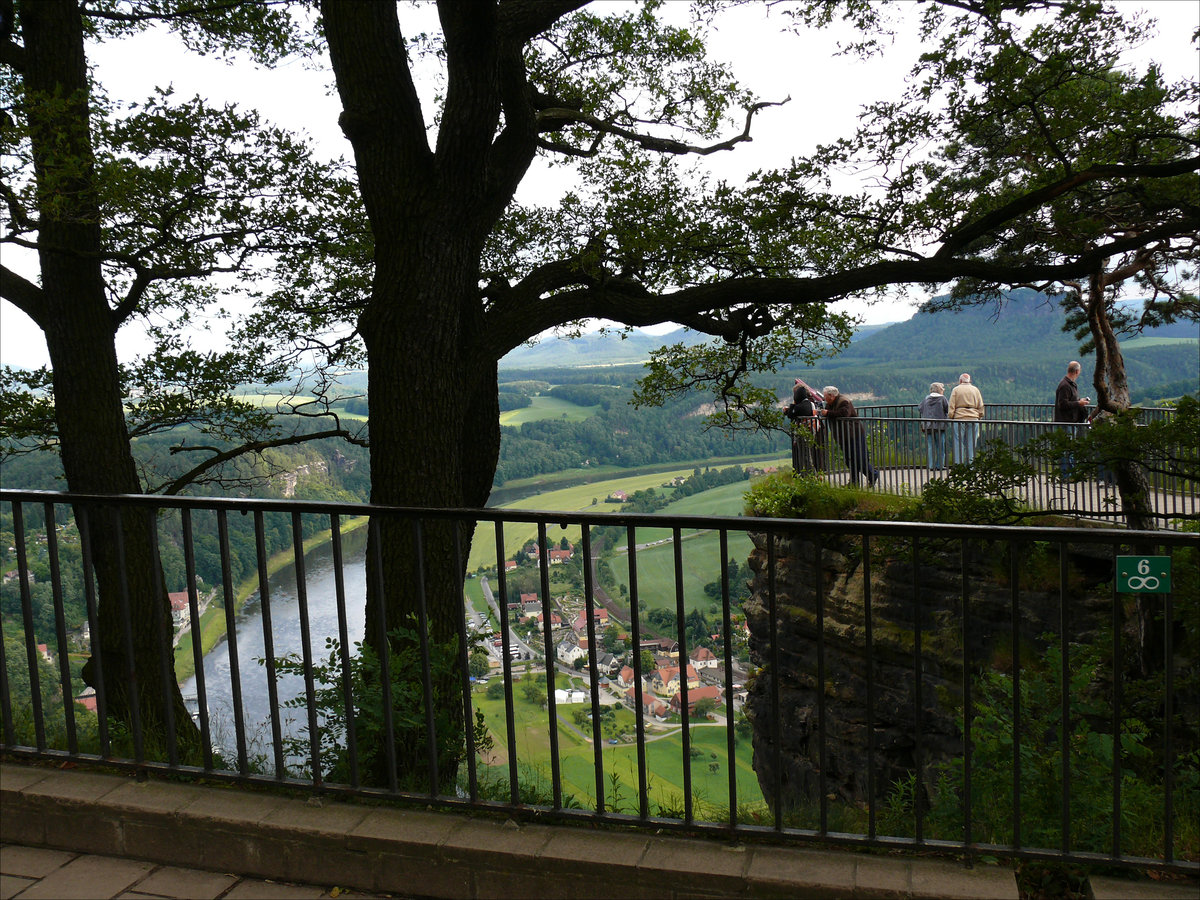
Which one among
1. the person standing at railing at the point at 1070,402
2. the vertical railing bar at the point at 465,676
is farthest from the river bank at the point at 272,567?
the person standing at railing at the point at 1070,402

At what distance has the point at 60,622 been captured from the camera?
3.42m

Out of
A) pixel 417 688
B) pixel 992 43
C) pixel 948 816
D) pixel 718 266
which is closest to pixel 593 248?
pixel 718 266

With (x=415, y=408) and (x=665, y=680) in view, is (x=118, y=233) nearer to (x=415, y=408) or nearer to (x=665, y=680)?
(x=415, y=408)

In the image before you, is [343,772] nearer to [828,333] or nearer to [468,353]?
[468,353]

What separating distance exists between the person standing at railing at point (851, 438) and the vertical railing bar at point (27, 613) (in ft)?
58.6

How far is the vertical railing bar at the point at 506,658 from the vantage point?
2.97 metres

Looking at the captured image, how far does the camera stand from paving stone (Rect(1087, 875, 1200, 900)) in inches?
98.9

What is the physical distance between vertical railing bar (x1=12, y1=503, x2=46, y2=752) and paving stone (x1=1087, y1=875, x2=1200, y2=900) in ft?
11.8

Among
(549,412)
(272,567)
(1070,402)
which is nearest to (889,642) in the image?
(1070,402)

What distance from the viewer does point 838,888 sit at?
2.59m

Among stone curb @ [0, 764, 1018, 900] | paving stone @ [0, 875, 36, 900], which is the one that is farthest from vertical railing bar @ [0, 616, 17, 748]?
paving stone @ [0, 875, 36, 900]

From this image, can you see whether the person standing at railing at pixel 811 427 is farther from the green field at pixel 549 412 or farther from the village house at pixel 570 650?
the green field at pixel 549 412

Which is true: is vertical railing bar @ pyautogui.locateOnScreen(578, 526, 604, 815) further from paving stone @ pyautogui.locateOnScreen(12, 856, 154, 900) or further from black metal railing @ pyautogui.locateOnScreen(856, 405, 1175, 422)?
black metal railing @ pyautogui.locateOnScreen(856, 405, 1175, 422)

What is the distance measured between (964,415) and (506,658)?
19066 mm
